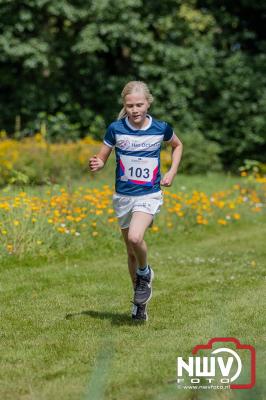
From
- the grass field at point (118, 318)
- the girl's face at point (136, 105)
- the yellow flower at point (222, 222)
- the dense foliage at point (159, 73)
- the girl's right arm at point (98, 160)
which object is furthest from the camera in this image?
the dense foliage at point (159, 73)

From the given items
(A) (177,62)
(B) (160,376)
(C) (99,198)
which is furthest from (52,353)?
(A) (177,62)

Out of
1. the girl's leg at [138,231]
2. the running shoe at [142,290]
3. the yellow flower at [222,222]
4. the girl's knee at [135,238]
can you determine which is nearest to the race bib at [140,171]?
the girl's leg at [138,231]

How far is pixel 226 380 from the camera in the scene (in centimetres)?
433

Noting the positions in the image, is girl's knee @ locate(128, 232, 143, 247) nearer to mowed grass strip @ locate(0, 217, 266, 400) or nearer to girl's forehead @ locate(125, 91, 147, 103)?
mowed grass strip @ locate(0, 217, 266, 400)

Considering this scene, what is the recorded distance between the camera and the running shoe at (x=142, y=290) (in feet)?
18.8

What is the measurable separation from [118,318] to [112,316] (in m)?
0.11

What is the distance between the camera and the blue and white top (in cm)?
565

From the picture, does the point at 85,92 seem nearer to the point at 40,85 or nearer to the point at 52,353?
the point at 40,85

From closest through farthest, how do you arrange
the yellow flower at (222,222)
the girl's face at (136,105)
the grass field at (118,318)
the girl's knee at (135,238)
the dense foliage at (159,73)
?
the grass field at (118,318) < the girl's knee at (135,238) < the girl's face at (136,105) < the yellow flower at (222,222) < the dense foliage at (159,73)

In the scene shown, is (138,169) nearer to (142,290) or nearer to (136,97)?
(136,97)

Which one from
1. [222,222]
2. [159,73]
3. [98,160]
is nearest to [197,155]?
[159,73]

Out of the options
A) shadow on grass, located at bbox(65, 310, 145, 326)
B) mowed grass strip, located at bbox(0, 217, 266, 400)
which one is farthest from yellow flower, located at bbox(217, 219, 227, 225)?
shadow on grass, located at bbox(65, 310, 145, 326)

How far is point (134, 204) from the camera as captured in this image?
564 centimetres

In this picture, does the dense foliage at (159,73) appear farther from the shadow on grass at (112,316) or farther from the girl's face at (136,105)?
the girl's face at (136,105)
